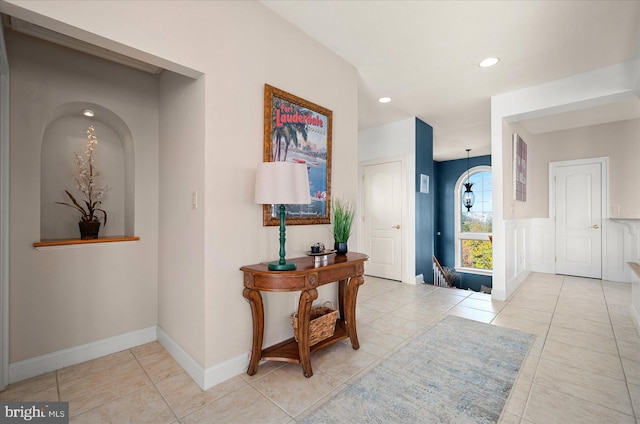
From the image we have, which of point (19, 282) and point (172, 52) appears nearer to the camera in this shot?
point (172, 52)

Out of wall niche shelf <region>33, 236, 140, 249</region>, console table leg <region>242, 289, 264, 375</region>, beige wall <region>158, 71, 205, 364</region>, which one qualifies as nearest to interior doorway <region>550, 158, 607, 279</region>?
console table leg <region>242, 289, 264, 375</region>

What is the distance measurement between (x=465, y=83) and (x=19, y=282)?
14.9ft

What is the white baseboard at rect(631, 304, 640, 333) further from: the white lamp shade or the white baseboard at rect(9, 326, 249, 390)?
the white baseboard at rect(9, 326, 249, 390)

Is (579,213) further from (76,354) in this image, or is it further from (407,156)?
(76,354)

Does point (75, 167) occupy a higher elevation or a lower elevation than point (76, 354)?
higher

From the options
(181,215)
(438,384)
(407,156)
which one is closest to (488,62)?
(407,156)

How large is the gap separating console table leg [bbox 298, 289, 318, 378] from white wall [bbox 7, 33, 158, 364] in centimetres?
151

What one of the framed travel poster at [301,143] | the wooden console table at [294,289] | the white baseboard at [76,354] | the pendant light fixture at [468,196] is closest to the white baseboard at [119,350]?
the white baseboard at [76,354]

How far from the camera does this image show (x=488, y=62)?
2.93 meters

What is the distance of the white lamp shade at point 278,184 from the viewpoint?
183 cm

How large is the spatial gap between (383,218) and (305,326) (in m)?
3.35

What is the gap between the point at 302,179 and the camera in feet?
6.31

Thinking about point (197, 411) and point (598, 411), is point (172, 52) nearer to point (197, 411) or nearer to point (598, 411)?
point (197, 411)

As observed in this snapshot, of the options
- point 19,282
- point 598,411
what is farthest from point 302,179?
point 598,411
